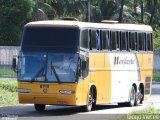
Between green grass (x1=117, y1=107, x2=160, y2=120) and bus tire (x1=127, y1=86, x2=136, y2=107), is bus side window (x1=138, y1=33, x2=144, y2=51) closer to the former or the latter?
bus tire (x1=127, y1=86, x2=136, y2=107)

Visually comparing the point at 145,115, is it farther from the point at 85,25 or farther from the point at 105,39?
the point at 105,39

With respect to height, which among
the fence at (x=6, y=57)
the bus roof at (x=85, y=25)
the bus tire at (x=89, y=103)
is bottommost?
the fence at (x=6, y=57)

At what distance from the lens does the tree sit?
66125mm

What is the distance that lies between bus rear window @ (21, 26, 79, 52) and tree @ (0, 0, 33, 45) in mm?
40774

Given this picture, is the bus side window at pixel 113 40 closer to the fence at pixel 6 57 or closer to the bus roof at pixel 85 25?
the bus roof at pixel 85 25

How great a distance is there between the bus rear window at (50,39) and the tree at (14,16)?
40774 mm

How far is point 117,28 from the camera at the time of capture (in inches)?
1135

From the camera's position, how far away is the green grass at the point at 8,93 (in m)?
29.1

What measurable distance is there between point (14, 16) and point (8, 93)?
119 ft

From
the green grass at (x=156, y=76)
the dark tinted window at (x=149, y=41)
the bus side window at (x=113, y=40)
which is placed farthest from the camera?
the green grass at (x=156, y=76)

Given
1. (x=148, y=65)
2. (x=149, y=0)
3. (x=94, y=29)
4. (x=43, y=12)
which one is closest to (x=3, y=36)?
(x=43, y=12)

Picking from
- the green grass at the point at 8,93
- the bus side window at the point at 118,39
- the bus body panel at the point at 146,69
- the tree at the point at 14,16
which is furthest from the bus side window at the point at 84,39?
the tree at the point at 14,16

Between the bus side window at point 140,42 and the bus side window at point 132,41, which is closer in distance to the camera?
the bus side window at point 132,41

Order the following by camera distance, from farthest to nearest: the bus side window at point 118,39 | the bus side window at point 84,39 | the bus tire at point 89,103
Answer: the bus side window at point 118,39 < the bus tire at point 89,103 < the bus side window at point 84,39
